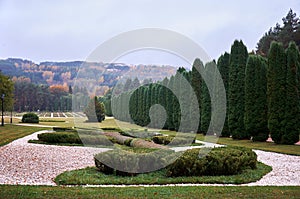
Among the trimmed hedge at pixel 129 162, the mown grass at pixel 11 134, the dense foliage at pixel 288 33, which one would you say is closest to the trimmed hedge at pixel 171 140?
the mown grass at pixel 11 134

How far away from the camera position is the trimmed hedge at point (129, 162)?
8969mm

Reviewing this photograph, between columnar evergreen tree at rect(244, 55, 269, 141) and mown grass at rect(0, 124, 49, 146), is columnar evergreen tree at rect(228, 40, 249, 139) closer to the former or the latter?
columnar evergreen tree at rect(244, 55, 269, 141)

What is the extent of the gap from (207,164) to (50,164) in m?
4.95

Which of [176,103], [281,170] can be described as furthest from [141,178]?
[176,103]

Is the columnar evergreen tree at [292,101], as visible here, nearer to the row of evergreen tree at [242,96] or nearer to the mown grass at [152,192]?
the row of evergreen tree at [242,96]

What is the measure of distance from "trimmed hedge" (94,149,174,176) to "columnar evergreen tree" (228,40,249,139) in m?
13.7

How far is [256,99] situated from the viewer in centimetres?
2081

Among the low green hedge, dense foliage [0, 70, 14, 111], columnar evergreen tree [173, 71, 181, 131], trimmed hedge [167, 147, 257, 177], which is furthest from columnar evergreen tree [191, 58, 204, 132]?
trimmed hedge [167, 147, 257, 177]

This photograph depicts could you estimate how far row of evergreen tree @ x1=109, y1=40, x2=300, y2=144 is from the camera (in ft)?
60.3

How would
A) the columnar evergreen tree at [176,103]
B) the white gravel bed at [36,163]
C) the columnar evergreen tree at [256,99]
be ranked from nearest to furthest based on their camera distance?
1. the white gravel bed at [36,163]
2. the columnar evergreen tree at [256,99]
3. the columnar evergreen tree at [176,103]

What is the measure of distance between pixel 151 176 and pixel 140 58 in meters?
4.67

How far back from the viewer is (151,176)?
29.1ft

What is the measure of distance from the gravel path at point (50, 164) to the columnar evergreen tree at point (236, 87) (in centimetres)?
780

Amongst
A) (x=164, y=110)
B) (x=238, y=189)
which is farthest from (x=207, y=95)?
(x=238, y=189)
